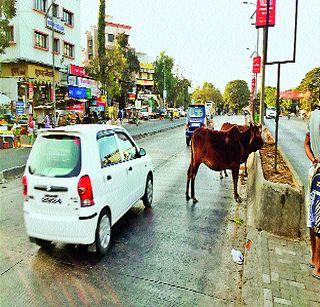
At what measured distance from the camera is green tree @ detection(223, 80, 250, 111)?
109 metres

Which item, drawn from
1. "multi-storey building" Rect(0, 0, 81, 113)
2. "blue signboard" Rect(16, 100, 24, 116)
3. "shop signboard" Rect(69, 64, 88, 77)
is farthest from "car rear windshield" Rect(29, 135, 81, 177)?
"shop signboard" Rect(69, 64, 88, 77)

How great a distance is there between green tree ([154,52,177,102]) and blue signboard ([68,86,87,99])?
39.0m

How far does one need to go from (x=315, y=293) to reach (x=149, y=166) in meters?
4.44

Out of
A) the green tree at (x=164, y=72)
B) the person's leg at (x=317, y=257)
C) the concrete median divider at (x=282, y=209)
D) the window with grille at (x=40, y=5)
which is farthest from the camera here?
the green tree at (x=164, y=72)

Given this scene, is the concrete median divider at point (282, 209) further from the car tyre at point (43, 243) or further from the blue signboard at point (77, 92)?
the blue signboard at point (77, 92)

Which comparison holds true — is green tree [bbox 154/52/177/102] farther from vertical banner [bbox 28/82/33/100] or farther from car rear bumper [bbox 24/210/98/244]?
car rear bumper [bbox 24/210/98/244]

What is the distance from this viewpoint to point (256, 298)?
3.98m

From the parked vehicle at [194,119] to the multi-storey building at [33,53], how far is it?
1095cm

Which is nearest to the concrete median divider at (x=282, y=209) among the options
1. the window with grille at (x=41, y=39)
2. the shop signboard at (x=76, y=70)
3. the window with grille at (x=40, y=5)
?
the window with grille at (x=41, y=39)

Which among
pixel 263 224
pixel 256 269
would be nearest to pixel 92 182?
pixel 256 269

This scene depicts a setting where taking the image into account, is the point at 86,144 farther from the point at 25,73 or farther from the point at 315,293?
the point at 25,73

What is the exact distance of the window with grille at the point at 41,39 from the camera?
2822 cm

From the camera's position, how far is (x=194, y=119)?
21.2 metres

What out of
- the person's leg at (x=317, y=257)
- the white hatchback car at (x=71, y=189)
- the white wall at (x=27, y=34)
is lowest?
the person's leg at (x=317, y=257)
